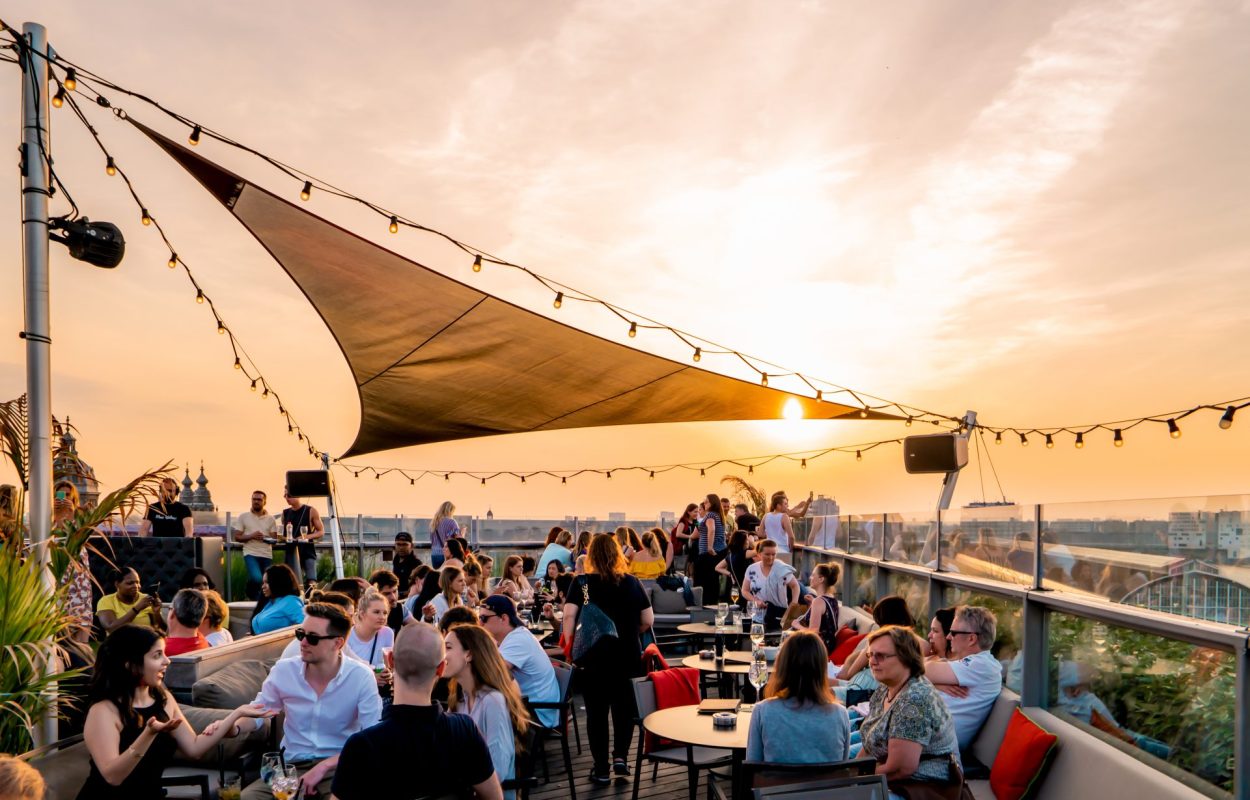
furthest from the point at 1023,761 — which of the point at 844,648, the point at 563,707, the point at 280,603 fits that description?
the point at 280,603

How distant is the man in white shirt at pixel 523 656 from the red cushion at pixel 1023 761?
239cm

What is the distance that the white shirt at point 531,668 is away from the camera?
531 cm

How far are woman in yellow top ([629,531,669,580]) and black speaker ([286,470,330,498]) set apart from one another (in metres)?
4.00

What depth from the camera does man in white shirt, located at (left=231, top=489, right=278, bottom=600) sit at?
11.2 m

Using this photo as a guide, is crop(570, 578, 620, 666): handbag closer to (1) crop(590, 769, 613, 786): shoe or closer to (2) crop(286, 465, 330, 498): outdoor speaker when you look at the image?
(1) crop(590, 769, 613, 786): shoe

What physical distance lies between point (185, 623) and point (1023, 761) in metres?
4.46

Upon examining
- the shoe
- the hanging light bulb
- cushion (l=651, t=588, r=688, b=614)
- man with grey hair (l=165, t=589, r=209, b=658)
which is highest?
the hanging light bulb

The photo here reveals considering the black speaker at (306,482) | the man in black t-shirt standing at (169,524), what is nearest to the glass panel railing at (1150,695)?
the black speaker at (306,482)

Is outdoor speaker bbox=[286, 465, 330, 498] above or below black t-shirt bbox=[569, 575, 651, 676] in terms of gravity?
above

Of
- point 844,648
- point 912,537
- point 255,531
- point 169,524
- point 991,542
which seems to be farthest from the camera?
point 169,524

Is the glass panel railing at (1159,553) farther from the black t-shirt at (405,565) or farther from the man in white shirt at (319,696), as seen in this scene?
the black t-shirt at (405,565)

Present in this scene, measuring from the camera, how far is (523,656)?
17.4 feet

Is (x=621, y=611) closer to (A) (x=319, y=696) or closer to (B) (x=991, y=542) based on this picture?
(B) (x=991, y=542)

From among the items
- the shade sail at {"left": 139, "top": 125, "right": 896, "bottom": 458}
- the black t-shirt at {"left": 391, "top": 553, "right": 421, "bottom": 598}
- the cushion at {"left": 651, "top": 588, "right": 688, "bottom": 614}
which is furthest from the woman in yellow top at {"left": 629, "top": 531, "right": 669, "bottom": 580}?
the black t-shirt at {"left": 391, "top": 553, "right": 421, "bottom": 598}
